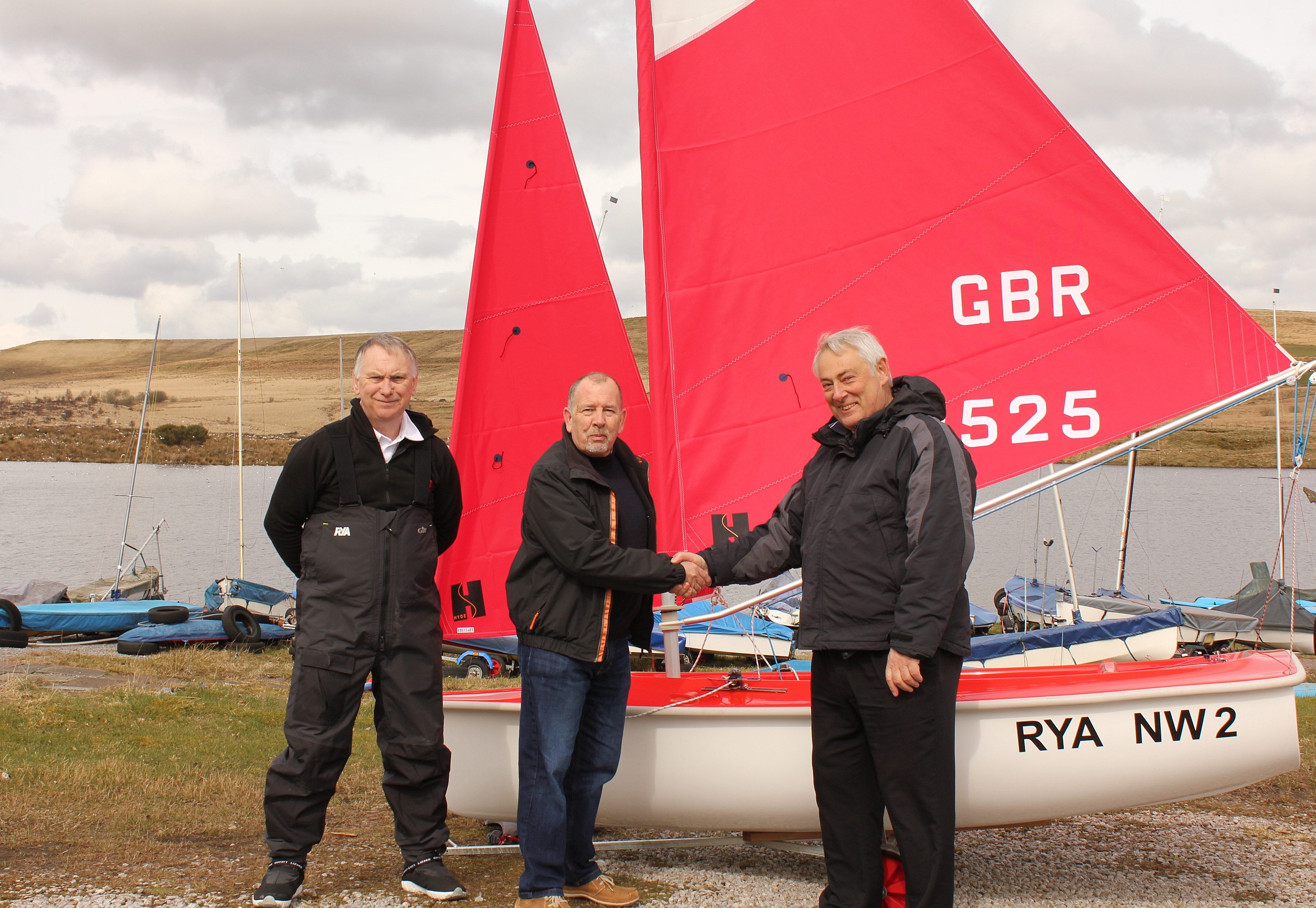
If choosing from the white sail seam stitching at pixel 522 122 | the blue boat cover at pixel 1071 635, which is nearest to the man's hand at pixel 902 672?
the white sail seam stitching at pixel 522 122

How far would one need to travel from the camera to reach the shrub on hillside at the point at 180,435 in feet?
202

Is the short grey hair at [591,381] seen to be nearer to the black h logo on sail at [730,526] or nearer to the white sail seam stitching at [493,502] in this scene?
the black h logo on sail at [730,526]


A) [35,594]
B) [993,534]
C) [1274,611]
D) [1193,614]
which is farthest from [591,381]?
[993,534]

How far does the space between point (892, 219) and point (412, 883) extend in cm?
322

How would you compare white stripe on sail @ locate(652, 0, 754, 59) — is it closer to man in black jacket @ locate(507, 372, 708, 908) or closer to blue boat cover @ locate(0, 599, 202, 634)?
man in black jacket @ locate(507, 372, 708, 908)

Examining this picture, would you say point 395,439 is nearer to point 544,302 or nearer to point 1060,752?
point 544,302

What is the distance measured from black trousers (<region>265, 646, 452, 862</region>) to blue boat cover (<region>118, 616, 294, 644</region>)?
483 inches

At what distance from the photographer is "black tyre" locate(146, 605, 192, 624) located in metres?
15.0

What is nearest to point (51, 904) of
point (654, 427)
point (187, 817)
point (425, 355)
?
point (187, 817)

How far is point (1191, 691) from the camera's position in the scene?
3426mm

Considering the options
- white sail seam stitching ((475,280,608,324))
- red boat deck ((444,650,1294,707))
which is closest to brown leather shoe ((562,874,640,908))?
red boat deck ((444,650,1294,707))

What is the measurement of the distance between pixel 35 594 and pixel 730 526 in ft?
57.2

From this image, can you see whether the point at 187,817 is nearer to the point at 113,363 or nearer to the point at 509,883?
the point at 509,883

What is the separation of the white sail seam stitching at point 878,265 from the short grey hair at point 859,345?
116cm
